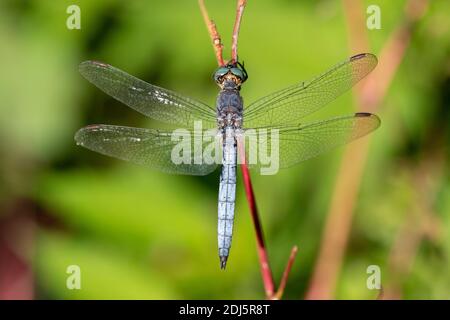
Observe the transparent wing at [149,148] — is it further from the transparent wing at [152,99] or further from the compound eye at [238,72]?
the compound eye at [238,72]

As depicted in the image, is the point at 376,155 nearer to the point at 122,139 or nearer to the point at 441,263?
the point at 441,263

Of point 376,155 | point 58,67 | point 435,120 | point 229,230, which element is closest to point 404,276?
point 376,155

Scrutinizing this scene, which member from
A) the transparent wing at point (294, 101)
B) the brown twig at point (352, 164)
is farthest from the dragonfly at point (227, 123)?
the brown twig at point (352, 164)

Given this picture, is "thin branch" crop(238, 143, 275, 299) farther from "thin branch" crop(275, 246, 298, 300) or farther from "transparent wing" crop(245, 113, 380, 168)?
"transparent wing" crop(245, 113, 380, 168)

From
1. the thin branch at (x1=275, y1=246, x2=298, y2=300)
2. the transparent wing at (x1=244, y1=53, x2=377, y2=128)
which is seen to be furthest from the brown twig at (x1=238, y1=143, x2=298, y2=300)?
the transparent wing at (x1=244, y1=53, x2=377, y2=128)

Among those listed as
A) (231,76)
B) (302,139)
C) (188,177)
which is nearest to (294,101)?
(302,139)

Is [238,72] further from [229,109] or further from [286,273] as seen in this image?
[286,273]
